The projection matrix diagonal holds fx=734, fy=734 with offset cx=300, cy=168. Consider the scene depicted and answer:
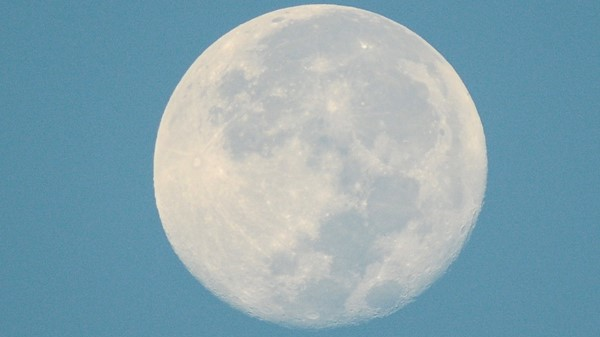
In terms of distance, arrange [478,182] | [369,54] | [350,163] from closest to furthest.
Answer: [350,163] → [369,54] → [478,182]

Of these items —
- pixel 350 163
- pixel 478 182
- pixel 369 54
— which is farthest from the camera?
pixel 478 182

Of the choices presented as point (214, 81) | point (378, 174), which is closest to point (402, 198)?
point (378, 174)

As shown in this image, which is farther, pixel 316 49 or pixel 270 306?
pixel 270 306

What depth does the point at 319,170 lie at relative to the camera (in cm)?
1022

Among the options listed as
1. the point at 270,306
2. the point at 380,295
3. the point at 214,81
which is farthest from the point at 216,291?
the point at 214,81

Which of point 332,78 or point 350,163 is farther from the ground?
point 332,78

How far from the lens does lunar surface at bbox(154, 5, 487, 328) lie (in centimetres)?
1028

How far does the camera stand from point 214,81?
448 inches

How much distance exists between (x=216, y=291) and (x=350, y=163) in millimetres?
3569

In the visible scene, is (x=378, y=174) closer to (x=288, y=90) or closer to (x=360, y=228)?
(x=360, y=228)

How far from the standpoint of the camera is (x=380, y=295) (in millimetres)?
11461

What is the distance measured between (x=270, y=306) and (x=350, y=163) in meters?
2.93

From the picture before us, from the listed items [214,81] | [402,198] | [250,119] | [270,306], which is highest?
[214,81]

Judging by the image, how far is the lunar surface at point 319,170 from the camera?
10281mm
